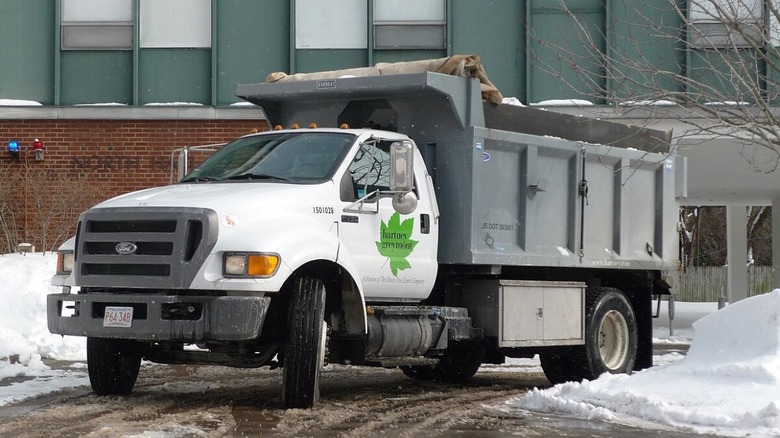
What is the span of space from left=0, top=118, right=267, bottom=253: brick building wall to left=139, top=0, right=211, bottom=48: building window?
1359mm

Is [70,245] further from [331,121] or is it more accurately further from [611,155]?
[611,155]

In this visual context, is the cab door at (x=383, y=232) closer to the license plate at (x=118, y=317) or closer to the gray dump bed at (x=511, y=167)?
the gray dump bed at (x=511, y=167)

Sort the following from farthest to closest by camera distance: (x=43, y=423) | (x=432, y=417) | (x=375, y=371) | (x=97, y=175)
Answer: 1. (x=97, y=175)
2. (x=375, y=371)
3. (x=432, y=417)
4. (x=43, y=423)

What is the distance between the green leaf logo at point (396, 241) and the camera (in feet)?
34.5

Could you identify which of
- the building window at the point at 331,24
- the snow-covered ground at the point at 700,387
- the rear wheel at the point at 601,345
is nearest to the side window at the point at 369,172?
the snow-covered ground at the point at 700,387

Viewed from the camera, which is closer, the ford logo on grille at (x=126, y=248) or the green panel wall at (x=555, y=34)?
the ford logo on grille at (x=126, y=248)

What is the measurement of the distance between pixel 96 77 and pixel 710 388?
13.8 meters

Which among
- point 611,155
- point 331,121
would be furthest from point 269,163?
point 611,155

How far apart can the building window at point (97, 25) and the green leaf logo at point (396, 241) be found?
11.5m

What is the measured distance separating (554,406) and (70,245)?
4139 mm

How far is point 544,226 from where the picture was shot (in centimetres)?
1230

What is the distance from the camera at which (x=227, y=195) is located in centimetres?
970

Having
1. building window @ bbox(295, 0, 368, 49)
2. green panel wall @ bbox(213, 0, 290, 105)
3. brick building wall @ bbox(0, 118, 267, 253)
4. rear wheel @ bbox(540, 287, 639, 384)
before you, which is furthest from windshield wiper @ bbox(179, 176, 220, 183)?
building window @ bbox(295, 0, 368, 49)

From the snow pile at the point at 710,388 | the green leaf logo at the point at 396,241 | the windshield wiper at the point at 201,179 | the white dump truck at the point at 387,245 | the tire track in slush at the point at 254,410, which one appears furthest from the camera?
the windshield wiper at the point at 201,179
